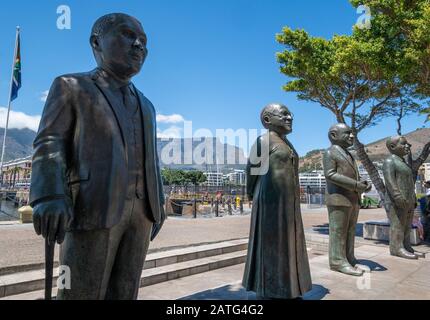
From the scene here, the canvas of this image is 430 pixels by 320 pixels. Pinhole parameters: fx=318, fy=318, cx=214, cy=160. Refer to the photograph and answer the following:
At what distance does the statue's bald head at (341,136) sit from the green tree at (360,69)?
14.5 ft

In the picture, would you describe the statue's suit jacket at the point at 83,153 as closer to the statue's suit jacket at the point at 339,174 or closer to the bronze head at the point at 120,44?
the bronze head at the point at 120,44

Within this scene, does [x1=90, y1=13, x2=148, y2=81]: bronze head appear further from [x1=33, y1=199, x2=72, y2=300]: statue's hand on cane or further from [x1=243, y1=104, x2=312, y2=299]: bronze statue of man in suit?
[x1=243, y1=104, x2=312, y2=299]: bronze statue of man in suit

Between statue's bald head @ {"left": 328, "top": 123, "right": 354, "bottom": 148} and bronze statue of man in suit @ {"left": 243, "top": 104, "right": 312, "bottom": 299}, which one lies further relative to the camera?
statue's bald head @ {"left": 328, "top": 123, "right": 354, "bottom": 148}

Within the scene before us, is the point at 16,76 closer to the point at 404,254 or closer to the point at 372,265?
the point at 372,265

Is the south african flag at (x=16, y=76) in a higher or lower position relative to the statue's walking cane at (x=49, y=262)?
higher

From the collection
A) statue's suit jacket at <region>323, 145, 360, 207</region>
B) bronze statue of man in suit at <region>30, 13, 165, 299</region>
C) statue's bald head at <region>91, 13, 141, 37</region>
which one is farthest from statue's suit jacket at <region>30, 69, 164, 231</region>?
statue's suit jacket at <region>323, 145, 360, 207</region>

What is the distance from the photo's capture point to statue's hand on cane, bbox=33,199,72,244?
1.75 m

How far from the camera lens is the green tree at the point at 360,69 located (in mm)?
8906

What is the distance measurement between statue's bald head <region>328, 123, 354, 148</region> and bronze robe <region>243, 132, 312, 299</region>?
203 cm

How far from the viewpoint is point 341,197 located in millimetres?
5512

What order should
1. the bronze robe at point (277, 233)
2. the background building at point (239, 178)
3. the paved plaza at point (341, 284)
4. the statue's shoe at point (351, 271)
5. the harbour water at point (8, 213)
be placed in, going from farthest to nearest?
the background building at point (239, 178)
the harbour water at point (8, 213)
the statue's shoe at point (351, 271)
the paved plaza at point (341, 284)
the bronze robe at point (277, 233)

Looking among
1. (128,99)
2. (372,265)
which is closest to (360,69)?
(372,265)

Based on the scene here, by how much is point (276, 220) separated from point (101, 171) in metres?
2.33


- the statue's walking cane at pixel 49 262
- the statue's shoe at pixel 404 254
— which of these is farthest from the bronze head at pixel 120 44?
the statue's shoe at pixel 404 254
